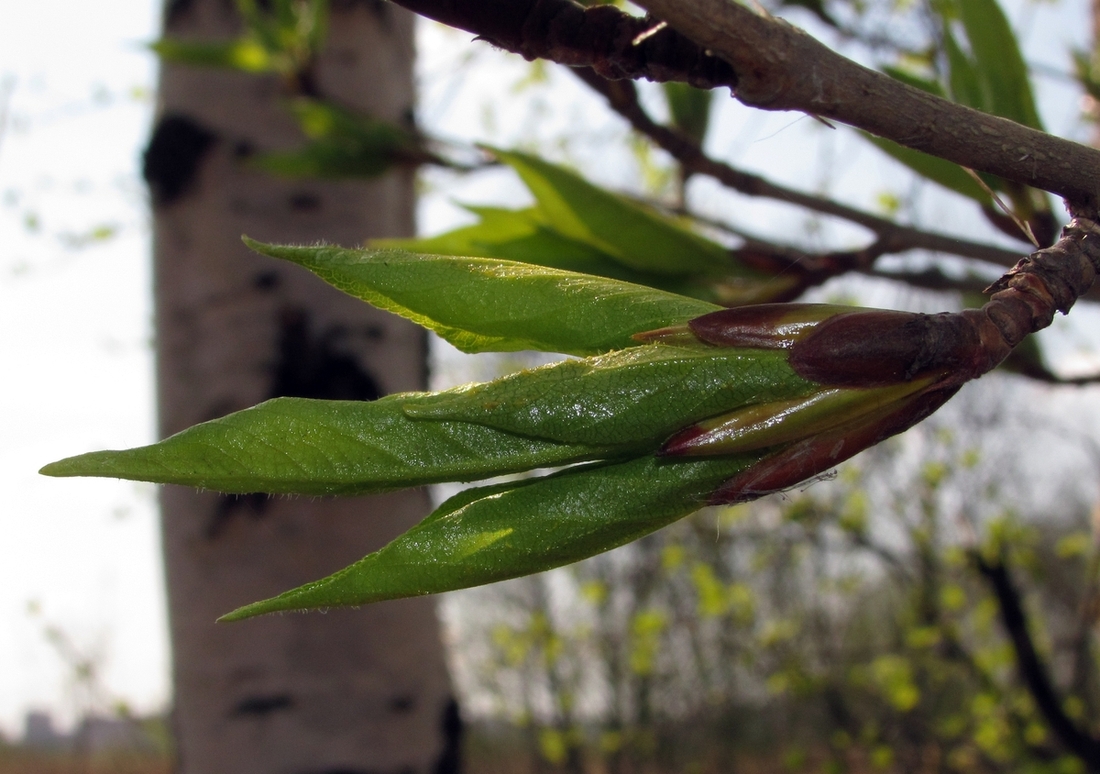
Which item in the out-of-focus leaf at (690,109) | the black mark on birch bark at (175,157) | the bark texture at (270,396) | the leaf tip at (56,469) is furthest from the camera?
the black mark on birch bark at (175,157)

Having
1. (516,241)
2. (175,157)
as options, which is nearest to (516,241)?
(516,241)

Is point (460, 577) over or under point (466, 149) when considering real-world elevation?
under

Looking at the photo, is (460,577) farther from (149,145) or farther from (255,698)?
(149,145)

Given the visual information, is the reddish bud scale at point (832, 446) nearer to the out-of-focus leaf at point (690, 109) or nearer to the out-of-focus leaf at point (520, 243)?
the out-of-focus leaf at point (520, 243)

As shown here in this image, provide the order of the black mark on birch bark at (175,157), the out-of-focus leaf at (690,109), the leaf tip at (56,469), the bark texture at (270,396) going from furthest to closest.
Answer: the black mark on birch bark at (175,157) < the bark texture at (270,396) < the out-of-focus leaf at (690,109) < the leaf tip at (56,469)

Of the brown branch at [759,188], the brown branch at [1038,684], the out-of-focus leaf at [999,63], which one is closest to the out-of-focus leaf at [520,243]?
the brown branch at [759,188]

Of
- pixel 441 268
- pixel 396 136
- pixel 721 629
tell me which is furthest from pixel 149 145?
pixel 721 629
